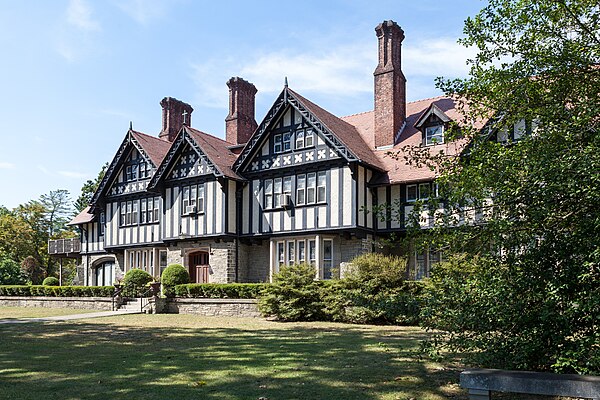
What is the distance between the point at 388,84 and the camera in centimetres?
2681

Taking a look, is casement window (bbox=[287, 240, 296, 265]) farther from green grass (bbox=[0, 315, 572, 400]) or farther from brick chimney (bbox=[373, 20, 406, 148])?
green grass (bbox=[0, 315, 572, 400])

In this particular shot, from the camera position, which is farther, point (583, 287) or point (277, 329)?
point (277, 329)

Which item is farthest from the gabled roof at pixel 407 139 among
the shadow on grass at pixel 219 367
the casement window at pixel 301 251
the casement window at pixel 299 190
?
the shadow on grass at pixel 219 367

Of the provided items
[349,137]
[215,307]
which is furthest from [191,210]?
[349,137]

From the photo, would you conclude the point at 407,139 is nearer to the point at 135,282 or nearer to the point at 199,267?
the point at 199,267

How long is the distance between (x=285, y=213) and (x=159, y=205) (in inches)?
341

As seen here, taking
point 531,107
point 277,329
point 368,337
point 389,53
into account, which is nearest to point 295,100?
point 389,53

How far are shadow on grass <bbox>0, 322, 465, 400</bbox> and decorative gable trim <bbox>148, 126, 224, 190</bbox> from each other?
44.4 ft

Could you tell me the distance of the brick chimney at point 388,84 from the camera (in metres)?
26.7

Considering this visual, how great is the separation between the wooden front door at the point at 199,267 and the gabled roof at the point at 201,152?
4.10 meters

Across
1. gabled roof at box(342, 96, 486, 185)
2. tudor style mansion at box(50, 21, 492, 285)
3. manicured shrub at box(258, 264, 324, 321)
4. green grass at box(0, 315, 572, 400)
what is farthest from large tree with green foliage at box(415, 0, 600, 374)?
tudor style mansion at box(50, 21, 492, 285)

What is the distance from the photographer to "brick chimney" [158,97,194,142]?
120 feet

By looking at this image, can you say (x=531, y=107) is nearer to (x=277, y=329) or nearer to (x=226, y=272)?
(x=277, y=329)

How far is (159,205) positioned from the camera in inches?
1248
